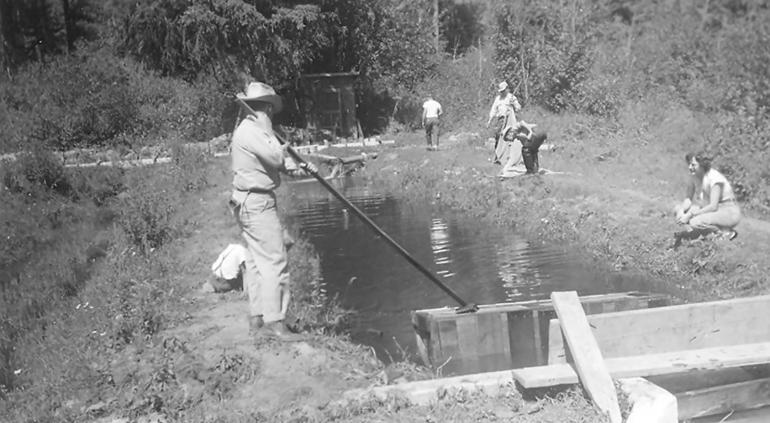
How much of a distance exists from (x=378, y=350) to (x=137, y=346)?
2319 mm

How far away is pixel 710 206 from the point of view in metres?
9.48

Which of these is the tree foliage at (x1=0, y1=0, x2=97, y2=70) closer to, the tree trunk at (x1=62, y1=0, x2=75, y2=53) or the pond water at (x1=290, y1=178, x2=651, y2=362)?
the tree trunk at (x1=62, y1=0, x2=75, y2=53)

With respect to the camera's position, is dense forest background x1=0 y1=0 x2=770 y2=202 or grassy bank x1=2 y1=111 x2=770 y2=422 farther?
dense forest background x1=0 y1=0 x2=770 y2=202

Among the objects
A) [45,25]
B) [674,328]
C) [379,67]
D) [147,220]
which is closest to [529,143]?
[147,220]

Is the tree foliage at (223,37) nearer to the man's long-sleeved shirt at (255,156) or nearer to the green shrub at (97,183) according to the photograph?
the green shrub at (97,183)

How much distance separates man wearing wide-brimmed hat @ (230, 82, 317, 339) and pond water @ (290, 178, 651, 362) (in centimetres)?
134

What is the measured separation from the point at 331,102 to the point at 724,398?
25.2 meters

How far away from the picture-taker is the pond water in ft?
29.0

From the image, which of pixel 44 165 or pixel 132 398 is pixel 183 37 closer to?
pixel 44 165

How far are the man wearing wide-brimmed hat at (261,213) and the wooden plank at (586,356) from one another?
90.7 inches

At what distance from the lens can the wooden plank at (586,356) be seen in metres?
4.82

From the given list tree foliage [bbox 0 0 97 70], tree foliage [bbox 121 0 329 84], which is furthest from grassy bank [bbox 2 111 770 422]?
tree foliage [bbox 0 0 97 70]

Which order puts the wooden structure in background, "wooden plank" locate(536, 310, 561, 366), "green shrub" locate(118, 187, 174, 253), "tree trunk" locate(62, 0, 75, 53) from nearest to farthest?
"wooden plank" locate(536, 310, 561, 366), "green shrub" locate(118, 187, 174, 253), the wooden structure in background, "tree trunk" locate(62, 0, 75, 53)

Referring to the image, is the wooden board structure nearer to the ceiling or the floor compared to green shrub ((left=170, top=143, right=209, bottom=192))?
nearer to the floor
